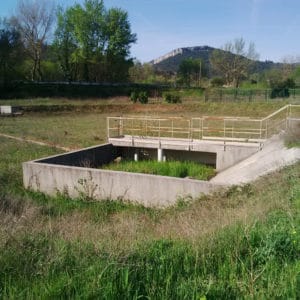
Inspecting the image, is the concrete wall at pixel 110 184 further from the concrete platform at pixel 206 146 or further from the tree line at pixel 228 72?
the tree line at pixel 228 72

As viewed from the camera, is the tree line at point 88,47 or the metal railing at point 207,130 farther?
the tree line at point 88,47

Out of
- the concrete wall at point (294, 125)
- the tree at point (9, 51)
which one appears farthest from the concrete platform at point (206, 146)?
the tree at point (9, 51)

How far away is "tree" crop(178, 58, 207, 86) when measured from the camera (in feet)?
272

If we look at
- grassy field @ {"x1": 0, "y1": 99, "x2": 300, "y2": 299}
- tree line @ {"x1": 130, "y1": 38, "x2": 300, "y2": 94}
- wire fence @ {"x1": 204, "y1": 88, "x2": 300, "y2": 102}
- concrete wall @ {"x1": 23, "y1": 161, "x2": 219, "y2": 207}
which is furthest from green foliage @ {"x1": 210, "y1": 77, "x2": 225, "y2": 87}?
grassy field @ {"x1": 0, "y1": 99, "x2": 300, "y2": 299}

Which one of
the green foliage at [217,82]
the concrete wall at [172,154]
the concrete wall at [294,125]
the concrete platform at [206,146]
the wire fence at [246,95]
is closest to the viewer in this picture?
the concrete wall at [294,125]

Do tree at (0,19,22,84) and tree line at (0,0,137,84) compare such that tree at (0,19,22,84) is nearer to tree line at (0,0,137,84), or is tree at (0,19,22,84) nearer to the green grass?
tree line at (0,0,137,84)

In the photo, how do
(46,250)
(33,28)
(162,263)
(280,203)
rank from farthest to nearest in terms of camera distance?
1. (33,28)
2. (280,203)
3. (46,250)
4. (162,263)

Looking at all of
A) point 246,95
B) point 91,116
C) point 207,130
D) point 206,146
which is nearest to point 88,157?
point 206,146

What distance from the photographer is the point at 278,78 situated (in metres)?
68.5

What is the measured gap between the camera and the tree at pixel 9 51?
49125 millimetres

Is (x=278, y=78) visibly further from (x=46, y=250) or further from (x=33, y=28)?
(x=46, y=250)

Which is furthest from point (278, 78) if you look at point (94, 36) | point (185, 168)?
point (185, 168)

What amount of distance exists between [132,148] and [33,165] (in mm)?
6550

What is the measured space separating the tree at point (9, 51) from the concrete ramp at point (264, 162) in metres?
42.1
